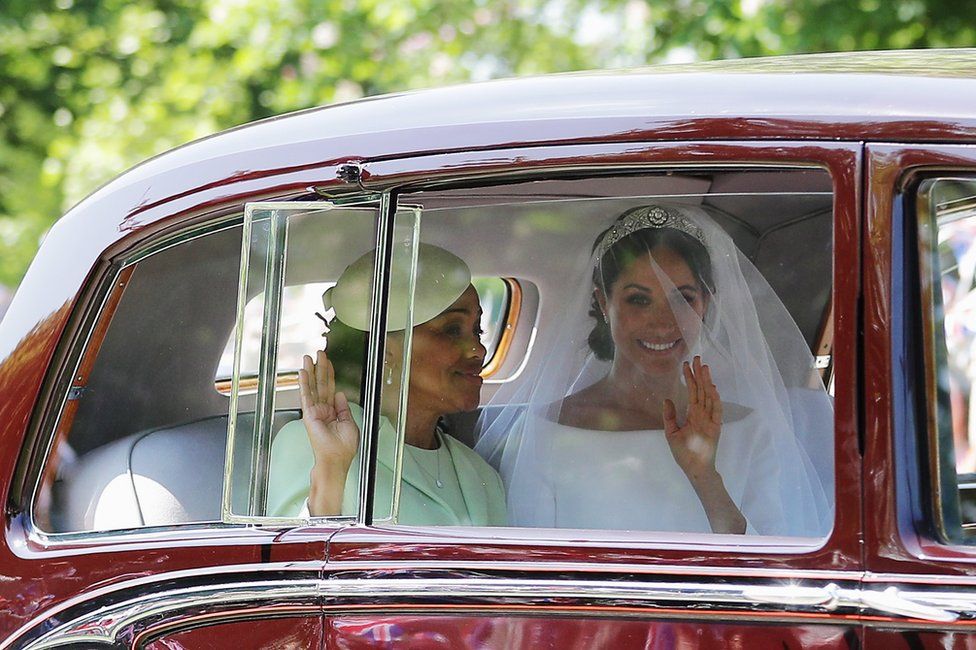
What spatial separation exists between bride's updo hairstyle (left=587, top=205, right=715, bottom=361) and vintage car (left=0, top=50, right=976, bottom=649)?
0.06 meters

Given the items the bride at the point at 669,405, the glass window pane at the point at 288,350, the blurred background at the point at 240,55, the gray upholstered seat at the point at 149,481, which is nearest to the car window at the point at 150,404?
the gray upholstered seat at the point at 149,481

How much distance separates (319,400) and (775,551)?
2.66 ft

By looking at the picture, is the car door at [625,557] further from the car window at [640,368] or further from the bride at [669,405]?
the bride at [669,405]

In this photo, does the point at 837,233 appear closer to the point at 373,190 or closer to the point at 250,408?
the point at 373,190

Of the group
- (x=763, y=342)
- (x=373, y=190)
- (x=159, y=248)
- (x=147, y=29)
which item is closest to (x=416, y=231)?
(x=373, y=190)

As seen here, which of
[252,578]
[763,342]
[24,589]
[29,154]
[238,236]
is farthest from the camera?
[29,154]

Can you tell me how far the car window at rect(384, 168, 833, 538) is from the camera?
2.07 m

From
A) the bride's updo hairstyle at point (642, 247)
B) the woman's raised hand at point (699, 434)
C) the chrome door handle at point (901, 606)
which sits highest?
the bride's updo hairstyle at point (642, 247)

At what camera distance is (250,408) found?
77.7 inches

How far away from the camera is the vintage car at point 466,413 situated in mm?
1664

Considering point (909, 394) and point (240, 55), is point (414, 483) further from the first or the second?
point (240, 55)

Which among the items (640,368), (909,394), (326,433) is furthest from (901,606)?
(326,433)

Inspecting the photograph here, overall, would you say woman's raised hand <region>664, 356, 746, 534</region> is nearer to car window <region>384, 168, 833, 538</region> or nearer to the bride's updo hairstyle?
car window <region>384, 168, 833, 538</region>

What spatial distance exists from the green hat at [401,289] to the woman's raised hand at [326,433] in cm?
10
